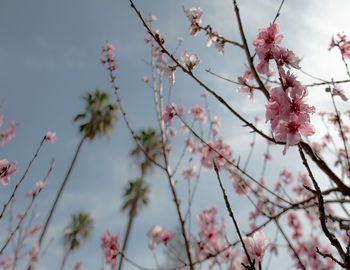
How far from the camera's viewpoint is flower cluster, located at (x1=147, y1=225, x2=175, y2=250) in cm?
263

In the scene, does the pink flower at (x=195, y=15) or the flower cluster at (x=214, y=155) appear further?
the flower cluster at (x=214, y=155)

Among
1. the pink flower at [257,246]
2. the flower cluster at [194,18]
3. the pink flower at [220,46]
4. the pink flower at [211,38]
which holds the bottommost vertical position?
the pink flower at [257,246]

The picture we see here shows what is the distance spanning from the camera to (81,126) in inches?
424

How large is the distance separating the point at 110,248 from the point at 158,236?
2.09 ft

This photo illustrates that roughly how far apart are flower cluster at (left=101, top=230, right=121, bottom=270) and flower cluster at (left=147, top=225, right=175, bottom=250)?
0.46 m

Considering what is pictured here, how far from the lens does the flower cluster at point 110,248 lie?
2.24m

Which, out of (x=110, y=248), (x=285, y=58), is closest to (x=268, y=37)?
(x=285, y=58)

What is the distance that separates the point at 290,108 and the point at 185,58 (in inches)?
25.8

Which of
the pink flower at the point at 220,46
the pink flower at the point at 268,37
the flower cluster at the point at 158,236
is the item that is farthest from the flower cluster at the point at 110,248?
the pink flower at the point at 268,37

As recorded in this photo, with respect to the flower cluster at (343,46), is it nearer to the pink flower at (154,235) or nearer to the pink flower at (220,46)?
the pink flower at (220,46)

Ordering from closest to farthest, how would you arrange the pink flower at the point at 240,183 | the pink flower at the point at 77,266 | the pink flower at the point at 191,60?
1. the pink flower at the point at 191,60
2. the pink flower at the point at 240,183
3. the pink flower at the point at 77,266

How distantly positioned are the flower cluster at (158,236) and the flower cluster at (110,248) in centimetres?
46

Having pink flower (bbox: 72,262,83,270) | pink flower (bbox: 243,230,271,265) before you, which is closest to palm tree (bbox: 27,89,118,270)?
pink flower (bbox: 72,262,83,270)

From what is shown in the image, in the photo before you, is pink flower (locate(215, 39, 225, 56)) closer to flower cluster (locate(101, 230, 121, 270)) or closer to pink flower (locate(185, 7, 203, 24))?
pink flower (locate(185, 7, 203, 24))
